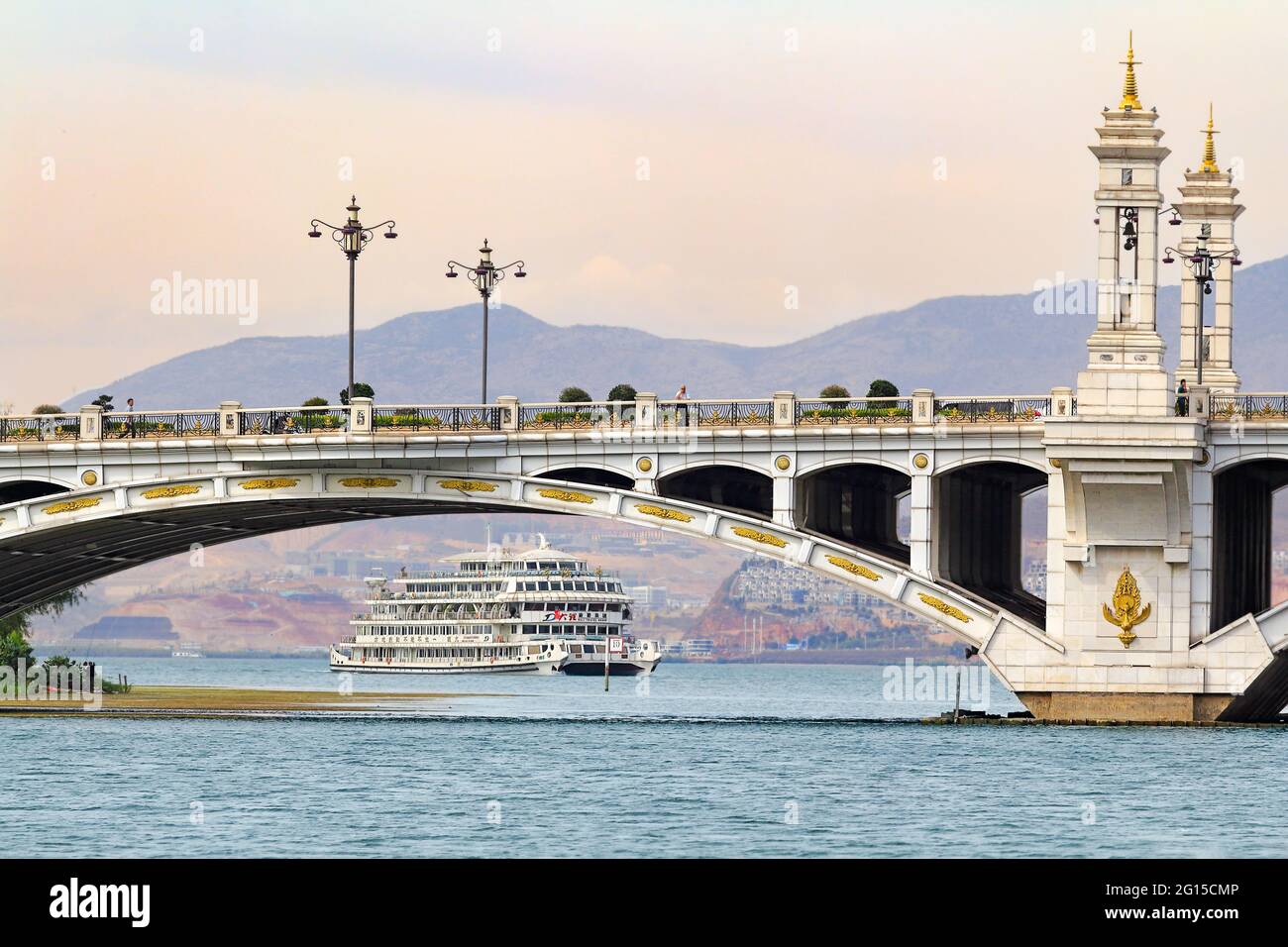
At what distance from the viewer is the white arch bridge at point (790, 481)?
8381 centimetres

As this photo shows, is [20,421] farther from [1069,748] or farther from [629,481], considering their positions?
[1069,748]

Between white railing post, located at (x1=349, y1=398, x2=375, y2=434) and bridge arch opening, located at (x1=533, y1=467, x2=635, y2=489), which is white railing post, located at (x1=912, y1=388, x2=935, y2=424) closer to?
bridge arch opening, located at (x1=533, y1=467, x2=635, y2=489)

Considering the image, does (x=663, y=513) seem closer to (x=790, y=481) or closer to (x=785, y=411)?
(x=790, y=481)

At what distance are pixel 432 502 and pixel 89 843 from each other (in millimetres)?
36422

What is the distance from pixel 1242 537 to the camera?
92.5 m

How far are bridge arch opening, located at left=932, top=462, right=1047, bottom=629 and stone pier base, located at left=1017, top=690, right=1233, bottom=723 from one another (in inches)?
203

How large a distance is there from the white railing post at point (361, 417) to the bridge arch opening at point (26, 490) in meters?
15.4

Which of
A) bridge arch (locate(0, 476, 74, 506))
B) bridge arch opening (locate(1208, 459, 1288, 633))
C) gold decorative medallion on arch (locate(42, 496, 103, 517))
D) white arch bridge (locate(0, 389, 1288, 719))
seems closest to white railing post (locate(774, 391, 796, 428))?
white arch bridge (locate(0, 389, 1288, 719))

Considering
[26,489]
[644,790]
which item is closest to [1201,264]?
[644,790]

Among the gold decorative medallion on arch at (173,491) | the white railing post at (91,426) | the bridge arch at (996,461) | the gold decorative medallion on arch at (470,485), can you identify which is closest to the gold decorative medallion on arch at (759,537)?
the bridge arch at (996,461)

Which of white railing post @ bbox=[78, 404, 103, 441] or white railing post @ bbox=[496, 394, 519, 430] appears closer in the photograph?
white railing post @ bbox=[496, 394, 519, 430]

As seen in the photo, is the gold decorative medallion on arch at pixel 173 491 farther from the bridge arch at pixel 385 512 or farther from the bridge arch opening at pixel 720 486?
the bridge arch opening at pixel 720 486

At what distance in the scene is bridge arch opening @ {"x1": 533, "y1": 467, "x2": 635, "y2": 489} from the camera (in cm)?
9288
